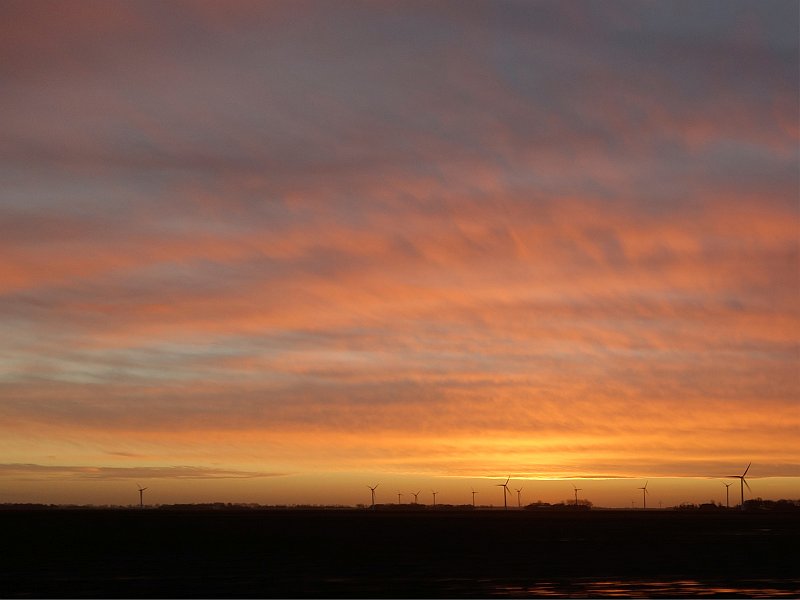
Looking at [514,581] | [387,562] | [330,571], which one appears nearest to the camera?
[514,581]

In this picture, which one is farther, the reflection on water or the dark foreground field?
the dark foreground field

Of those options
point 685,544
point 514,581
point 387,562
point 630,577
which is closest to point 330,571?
point 387,562

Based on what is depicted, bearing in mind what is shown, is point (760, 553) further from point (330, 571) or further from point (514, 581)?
point (330, 571)

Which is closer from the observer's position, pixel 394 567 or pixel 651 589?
pixel 651 589

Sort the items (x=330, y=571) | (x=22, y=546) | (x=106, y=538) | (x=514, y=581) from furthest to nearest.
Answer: (x=106, y=538), (x=22, y=546), (x=330, y=571), (x=514, y=581)

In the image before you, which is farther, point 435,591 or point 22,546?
point 22,546

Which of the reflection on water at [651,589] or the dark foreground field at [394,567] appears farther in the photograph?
the dark foreground field at [394,567]

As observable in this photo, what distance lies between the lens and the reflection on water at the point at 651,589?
5684cm

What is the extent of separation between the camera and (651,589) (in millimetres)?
60312

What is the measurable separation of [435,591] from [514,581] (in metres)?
8.51

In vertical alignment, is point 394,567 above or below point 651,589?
Answer: above

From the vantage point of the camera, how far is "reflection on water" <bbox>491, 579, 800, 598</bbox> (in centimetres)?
5684

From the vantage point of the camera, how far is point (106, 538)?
117 metres

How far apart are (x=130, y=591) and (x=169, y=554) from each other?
3067cm
